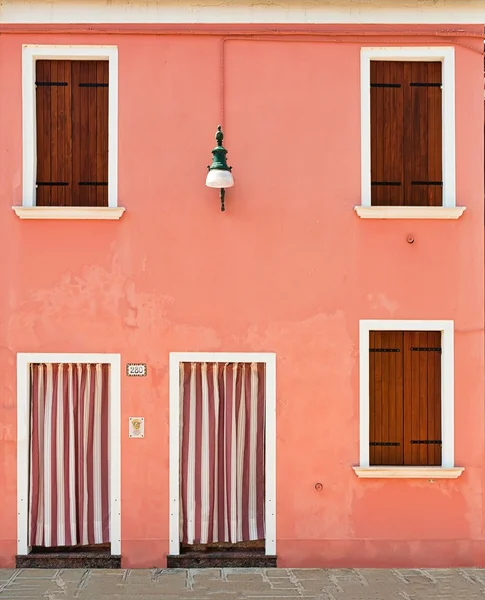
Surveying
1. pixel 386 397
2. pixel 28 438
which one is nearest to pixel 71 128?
pixel 28 438

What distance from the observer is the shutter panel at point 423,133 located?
7.62 metres

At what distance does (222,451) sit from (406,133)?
4109 millimetres

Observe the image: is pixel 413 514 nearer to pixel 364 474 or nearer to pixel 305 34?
pixel 364 474

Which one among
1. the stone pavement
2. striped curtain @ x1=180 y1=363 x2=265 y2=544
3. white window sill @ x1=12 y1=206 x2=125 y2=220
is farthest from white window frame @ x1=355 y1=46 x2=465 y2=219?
the stone pavement

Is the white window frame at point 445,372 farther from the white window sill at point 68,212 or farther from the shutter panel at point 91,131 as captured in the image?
the shutter panel at point 91,131

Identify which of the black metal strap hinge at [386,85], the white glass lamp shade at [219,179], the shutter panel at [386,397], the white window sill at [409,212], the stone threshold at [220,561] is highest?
the black metal strap hinge at [386,85]

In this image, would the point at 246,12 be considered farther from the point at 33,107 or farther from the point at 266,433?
the point at 266,433

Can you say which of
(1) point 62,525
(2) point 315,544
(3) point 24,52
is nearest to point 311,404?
(2) point 315,544

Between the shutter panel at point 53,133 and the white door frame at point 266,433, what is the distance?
224cm

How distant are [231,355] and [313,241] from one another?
1.54 meters

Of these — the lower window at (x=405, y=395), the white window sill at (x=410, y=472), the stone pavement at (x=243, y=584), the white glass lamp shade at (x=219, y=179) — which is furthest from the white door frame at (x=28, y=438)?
the lower window at (x=405, y=395)

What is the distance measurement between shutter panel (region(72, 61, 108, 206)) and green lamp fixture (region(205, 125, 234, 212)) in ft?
4.28

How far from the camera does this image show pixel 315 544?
7383 millimetres

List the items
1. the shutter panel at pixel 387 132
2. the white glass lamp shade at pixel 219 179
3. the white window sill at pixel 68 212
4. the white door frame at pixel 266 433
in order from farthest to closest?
the shutter panel at pixel 387 132, the white door frame at pixel 266 433, the white window sill at pixel 68 212, the white glass lamp shade at pixel 219 179
